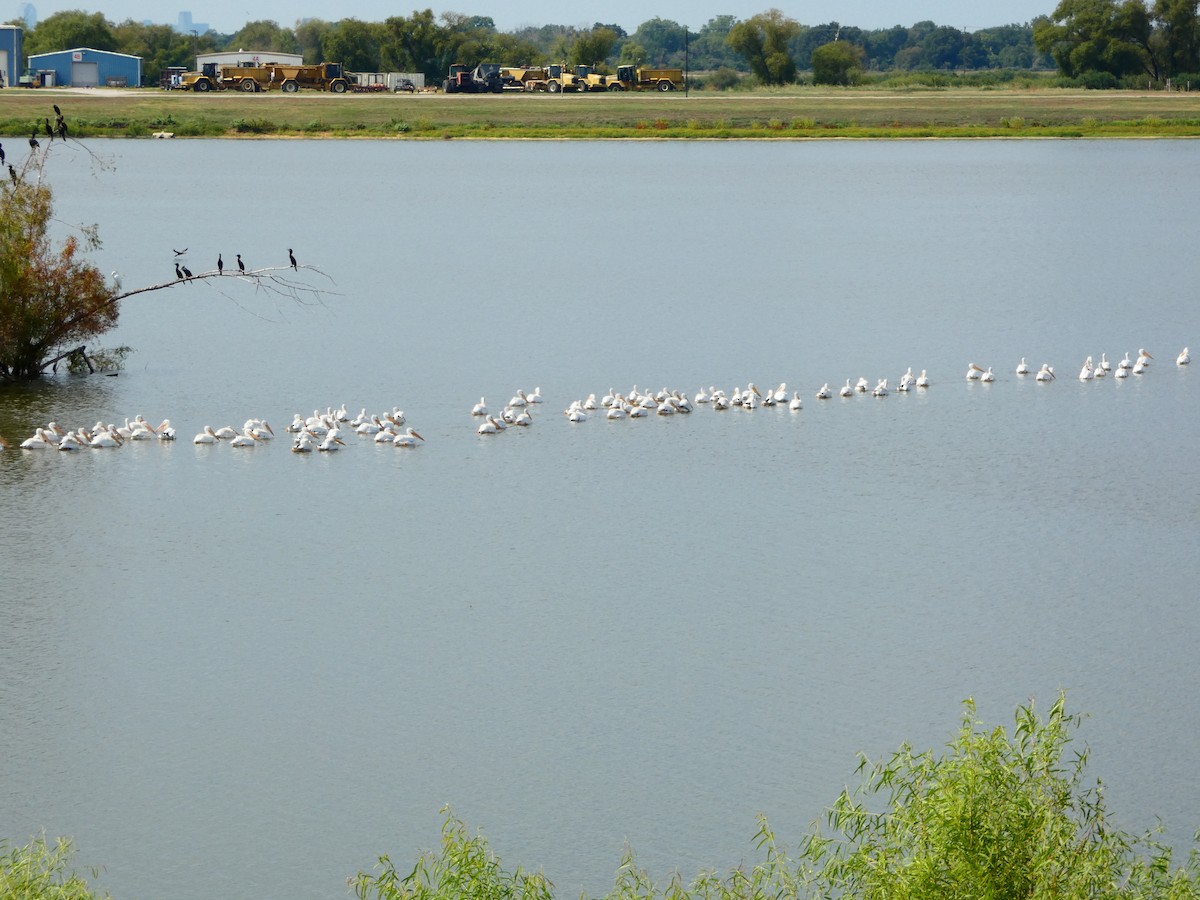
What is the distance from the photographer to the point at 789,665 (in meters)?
15.8

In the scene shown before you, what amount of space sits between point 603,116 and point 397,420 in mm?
72774

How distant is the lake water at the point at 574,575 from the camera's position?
13.4 metres

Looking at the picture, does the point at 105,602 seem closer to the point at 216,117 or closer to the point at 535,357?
the point at 535,357

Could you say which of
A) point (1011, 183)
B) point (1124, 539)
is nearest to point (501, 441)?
point (1124, 539)

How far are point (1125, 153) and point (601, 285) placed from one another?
47504 millimetres

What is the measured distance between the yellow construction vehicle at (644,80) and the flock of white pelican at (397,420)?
9364 cm

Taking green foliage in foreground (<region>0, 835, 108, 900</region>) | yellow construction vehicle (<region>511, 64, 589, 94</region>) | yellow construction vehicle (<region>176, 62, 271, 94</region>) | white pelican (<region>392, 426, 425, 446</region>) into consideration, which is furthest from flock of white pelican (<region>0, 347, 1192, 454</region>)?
yellow construction vehicle (<region>176, 62, 271, 94</region>)

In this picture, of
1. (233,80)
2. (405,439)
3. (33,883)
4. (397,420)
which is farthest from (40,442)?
(233,80)

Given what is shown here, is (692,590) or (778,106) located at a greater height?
(778,106)

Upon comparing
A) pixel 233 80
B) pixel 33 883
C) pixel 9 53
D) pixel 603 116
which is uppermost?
pixel 9 53

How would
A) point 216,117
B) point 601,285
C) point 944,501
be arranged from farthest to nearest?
point 216,117 → point 601,285 → point 944,501

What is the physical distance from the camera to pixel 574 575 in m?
18.6

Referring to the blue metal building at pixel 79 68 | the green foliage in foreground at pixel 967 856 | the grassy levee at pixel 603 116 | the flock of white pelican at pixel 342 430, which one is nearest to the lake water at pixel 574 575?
the flock of white pelican at pixel 342 430

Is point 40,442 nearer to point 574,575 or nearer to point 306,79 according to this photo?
point 574,575
